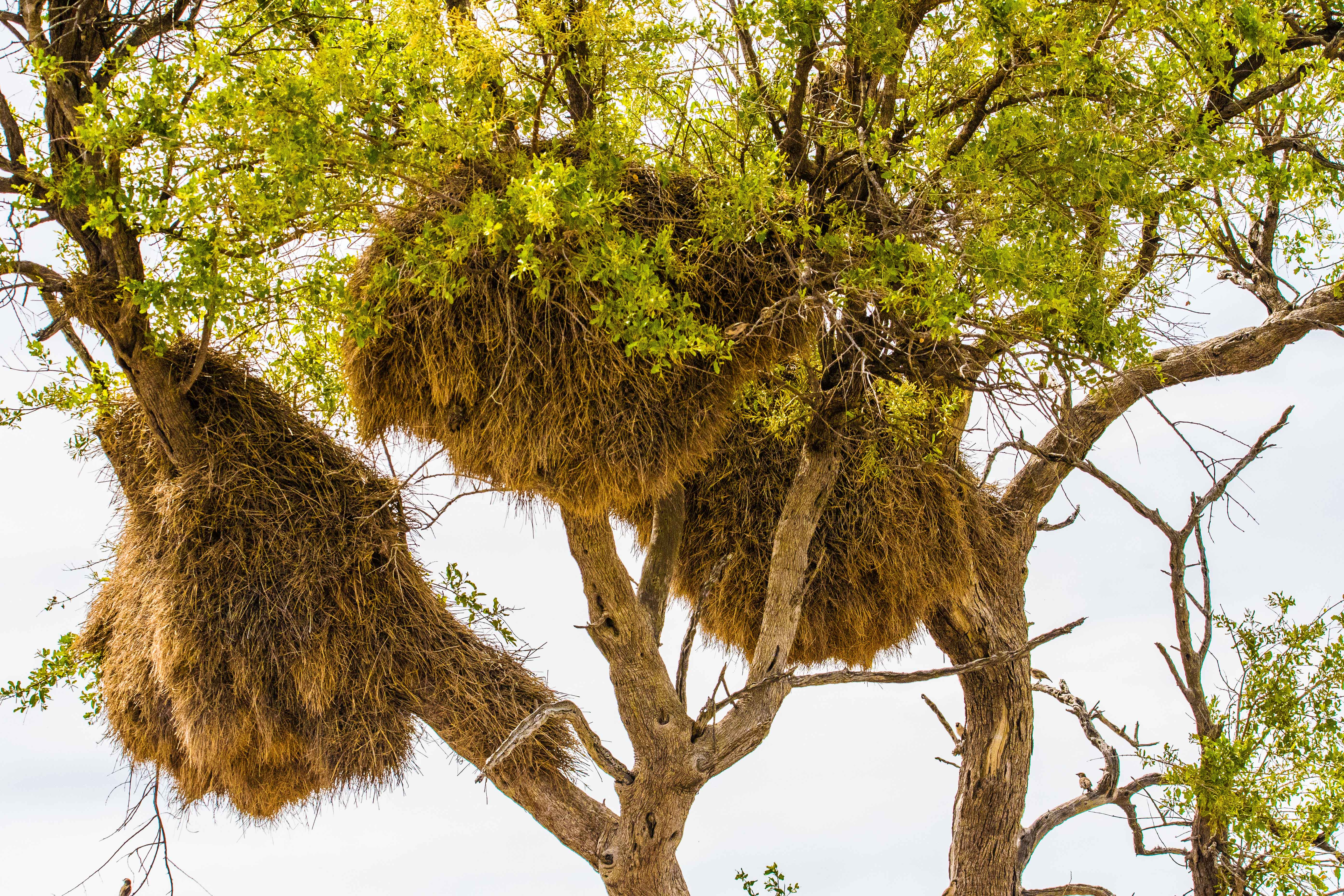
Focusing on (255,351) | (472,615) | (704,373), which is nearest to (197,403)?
(255,351)

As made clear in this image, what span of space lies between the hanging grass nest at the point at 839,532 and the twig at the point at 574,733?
66cm

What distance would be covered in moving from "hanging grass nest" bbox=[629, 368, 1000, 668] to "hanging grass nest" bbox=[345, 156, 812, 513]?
1.96 ft

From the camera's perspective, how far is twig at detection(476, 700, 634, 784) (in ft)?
10.3

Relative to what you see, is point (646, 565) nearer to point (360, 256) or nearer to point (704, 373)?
point (704, 373)

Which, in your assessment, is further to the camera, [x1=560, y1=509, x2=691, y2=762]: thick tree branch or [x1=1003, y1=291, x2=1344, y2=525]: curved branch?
[x1=1003, y1=291, x2=1344, y2=525]: curved branch

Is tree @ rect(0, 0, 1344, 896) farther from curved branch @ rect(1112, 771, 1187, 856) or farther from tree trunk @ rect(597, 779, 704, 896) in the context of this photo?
curved branch @ rect(1112, 771, 1187, 856)

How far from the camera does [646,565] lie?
156 inches

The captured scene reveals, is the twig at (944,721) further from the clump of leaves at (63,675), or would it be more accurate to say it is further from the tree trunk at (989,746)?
the clump of leaves at (63,675)

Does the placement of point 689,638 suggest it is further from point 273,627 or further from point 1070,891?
point 1070,891

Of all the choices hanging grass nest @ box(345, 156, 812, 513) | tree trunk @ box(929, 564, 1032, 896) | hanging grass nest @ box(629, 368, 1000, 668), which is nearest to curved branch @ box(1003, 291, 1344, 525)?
hanging grass nest @ box(629, 368, 1000, 668)

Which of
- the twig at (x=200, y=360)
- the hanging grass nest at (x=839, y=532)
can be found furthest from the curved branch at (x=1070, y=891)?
the twig at (x=200, y=360)

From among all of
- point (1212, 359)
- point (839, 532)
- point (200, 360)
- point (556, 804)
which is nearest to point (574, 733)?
point (556, 804)

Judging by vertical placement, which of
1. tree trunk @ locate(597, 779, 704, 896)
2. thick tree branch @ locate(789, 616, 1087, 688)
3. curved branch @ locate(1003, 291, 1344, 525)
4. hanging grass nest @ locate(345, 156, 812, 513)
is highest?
curved branch @ locate(1003, 291, 1344, 525)

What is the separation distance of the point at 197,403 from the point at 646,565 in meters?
1.59
